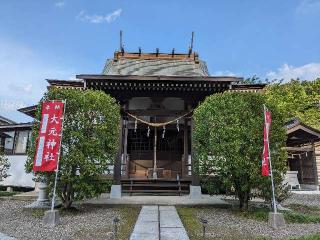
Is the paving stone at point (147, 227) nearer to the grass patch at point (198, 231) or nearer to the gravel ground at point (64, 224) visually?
the gravel ground at point (64, 224)

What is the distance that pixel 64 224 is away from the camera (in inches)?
285

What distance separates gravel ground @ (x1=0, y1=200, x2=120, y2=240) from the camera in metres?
6.18

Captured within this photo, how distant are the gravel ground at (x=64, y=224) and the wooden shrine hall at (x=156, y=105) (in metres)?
3.17

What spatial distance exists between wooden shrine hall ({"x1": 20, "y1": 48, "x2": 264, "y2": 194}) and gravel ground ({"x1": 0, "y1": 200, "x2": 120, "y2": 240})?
317 centimetres

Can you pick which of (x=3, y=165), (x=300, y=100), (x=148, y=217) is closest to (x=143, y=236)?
(x=148, y=217)

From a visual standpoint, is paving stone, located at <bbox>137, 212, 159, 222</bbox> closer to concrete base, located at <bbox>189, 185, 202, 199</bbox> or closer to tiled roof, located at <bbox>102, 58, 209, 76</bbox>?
concrete base, located at <bbox>189, 185, 202, 199</bbox>

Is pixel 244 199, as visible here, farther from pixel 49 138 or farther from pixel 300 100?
pixel 300 100

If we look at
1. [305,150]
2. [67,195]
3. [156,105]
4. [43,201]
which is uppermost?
[156,105]

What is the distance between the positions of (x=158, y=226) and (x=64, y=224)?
2494 millimetres

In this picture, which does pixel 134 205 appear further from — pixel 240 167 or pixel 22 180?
pixel 22 180

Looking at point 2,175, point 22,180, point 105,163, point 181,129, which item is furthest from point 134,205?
point 22,180

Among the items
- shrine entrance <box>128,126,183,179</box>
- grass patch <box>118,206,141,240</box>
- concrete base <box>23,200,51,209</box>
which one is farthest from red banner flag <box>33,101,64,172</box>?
shrine entrance <box>128,126,183,179</box>

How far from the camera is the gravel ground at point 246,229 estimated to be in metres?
6.38

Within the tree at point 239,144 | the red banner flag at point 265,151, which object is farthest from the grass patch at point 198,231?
the red banner flag at point 265,151
